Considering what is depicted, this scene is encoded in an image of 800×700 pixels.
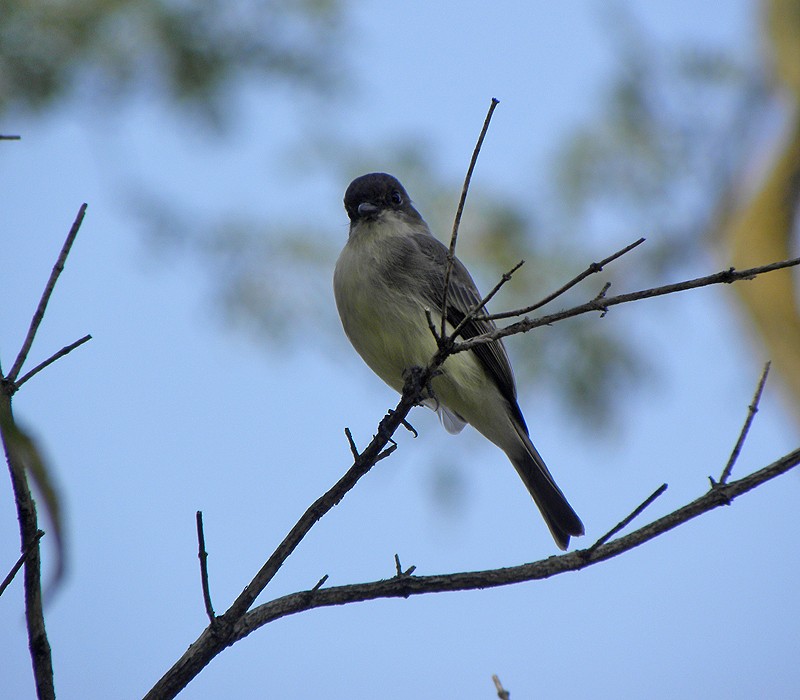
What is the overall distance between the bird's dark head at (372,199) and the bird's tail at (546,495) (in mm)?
1265

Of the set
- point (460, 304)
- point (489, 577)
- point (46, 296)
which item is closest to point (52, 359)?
point (46, 296)

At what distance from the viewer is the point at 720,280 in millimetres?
2133

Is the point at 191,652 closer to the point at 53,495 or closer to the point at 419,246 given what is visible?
the point at 53,495

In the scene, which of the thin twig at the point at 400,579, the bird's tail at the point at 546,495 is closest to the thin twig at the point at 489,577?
the thin twig at the point at 400,579

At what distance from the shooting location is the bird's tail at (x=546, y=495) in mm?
4461

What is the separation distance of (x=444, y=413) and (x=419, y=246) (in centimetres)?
81

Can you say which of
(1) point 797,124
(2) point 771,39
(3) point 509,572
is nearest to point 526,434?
(3) point 509,572

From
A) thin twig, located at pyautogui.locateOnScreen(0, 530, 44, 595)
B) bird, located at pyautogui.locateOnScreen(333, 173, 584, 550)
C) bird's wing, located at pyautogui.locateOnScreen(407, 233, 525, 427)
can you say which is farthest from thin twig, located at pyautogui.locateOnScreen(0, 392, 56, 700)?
bird's wing, located at pyautogui.locateOnScreen(407, 233, 525, 427)

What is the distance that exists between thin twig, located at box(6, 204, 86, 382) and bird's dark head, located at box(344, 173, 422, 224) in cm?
241

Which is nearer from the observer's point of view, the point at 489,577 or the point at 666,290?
the point at 666,290

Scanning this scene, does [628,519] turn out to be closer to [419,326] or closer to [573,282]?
[573,282]

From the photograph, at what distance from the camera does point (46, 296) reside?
2.25m

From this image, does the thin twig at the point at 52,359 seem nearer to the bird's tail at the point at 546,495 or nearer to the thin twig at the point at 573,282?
the thin twig at the point at 573,282

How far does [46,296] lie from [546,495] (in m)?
2.87
